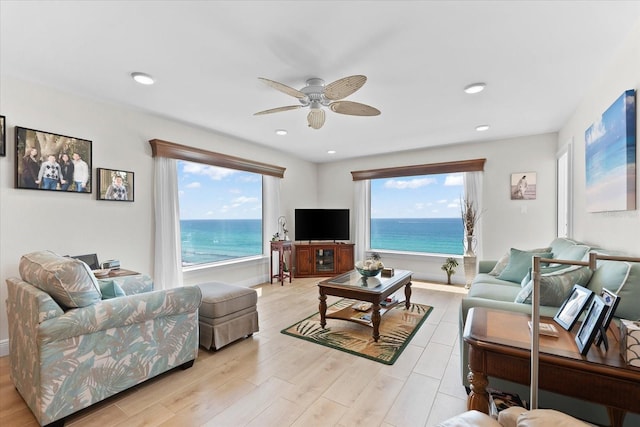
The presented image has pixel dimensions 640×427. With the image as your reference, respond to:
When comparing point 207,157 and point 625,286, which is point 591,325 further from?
point 207,157

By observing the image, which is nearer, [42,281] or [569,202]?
[42,281]

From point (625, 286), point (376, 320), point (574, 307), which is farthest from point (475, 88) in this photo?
point (376, 320)

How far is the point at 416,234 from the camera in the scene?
24.7 feet

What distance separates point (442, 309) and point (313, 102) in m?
3.03

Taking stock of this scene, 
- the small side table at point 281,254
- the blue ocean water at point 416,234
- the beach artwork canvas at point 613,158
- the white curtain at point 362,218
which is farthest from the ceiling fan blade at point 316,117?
the blue ocean water at point 416,234

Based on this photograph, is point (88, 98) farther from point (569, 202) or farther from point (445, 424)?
point (569, 202)

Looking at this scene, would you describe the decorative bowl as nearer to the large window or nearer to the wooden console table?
the wooden console table

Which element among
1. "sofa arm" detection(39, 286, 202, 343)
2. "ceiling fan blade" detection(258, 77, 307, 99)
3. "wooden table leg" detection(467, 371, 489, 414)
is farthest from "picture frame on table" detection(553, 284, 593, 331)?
"sofa arm" detection(39, 286, 202, 343)

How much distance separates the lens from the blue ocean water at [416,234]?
21.0 ft

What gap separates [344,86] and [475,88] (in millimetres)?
1449

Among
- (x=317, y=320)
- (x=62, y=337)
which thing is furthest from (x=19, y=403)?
(x=317, y=320)

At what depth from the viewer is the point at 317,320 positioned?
336cm

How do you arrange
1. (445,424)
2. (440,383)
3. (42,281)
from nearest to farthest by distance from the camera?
(445,424)
(42,281)
(440,383)

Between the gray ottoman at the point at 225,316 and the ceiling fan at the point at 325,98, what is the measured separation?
1.77 m
